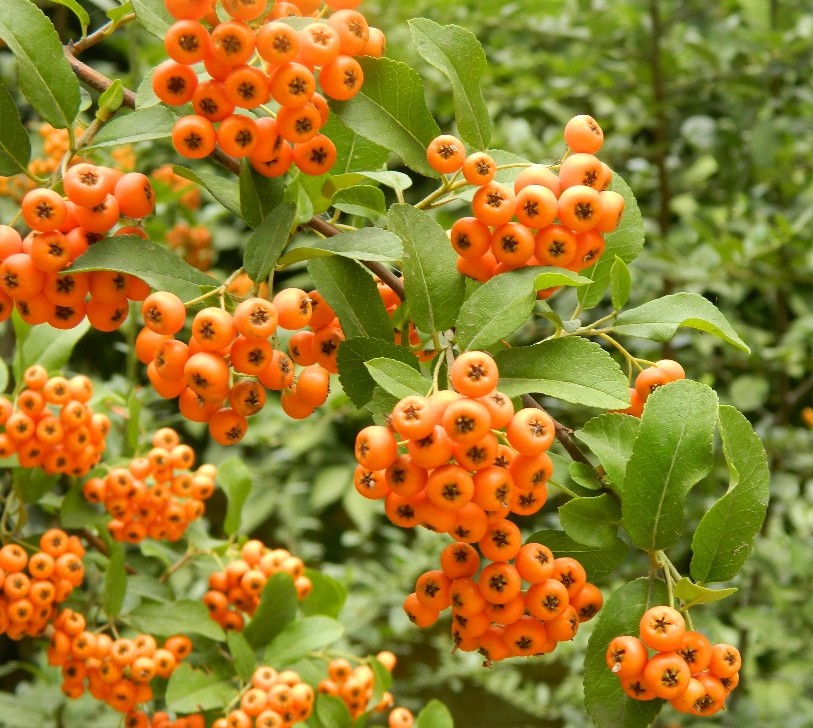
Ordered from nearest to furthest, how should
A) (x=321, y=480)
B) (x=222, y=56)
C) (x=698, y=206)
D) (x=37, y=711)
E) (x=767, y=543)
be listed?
(x=222, y=56) → (x=37, y=711) → (x=767, y=543) → (x=698, y=206) → (x=321, y=480)

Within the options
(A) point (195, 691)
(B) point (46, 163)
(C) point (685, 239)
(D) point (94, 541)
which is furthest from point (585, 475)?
(C) point (685, 239)

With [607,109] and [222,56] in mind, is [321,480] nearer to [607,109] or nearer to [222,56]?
[607,109]

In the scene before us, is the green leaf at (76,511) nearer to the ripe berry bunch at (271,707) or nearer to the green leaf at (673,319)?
the ripe berry bunch at (271,707)

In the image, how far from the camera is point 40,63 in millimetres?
848

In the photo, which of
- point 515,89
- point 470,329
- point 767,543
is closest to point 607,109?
point 515,89

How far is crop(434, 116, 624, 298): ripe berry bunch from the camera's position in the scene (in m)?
0.80

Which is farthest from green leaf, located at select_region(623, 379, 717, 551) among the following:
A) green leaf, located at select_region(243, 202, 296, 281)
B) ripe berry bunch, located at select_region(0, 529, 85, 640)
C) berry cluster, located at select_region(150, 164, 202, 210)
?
berry cluster, located at select_region(150, 164, 202, 210)

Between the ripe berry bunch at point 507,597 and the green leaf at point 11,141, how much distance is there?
62cm

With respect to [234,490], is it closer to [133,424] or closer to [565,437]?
[133,424]

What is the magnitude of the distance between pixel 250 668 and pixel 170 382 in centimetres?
67

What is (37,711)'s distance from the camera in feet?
6.28

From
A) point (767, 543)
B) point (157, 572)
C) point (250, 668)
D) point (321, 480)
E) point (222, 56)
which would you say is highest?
point (222, 56)

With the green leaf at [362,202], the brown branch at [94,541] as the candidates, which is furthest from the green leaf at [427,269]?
the brown branch at [94,541]

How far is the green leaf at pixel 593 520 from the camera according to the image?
83 cm
